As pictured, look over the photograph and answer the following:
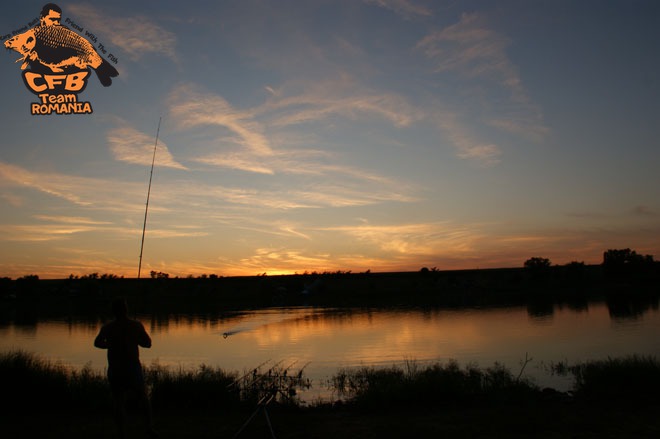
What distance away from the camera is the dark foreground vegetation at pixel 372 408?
32.9ft

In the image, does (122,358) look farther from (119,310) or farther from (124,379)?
(119,310)

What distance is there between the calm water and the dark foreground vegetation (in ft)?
21.4

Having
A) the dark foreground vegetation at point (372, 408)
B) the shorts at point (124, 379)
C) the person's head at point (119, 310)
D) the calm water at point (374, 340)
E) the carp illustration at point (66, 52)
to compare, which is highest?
the carp illustration at point (66, 52)

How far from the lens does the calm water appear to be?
28.5 meters

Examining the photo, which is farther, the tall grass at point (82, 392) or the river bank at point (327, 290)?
the river bank at point (327, 290)

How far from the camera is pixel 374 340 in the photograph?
3781cm

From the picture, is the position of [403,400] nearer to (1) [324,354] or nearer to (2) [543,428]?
(2) [543,428]

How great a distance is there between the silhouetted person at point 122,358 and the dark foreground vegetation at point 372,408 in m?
2.01

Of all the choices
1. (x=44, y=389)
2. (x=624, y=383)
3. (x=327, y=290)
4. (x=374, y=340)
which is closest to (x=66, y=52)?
(x=44, y=389)

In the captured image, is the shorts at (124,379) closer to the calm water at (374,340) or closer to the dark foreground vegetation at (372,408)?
the dark foreground vegetation at (372,408)

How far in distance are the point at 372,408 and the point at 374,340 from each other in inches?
1023

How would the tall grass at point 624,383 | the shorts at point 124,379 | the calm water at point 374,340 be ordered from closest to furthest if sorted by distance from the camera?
the shorts at point 124,379, the tall grass at point 624,383, the calm water at point 374,340

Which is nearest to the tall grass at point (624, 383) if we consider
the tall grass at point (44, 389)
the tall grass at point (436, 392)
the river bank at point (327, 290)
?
the tall grass at point (436, 392)

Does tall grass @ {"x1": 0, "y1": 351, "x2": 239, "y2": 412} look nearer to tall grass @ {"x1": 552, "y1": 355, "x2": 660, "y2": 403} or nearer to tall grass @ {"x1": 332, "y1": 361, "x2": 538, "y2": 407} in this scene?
tall grass @ {"x1": 332, "y1": 361, "x2": 538, "y2": 407}
